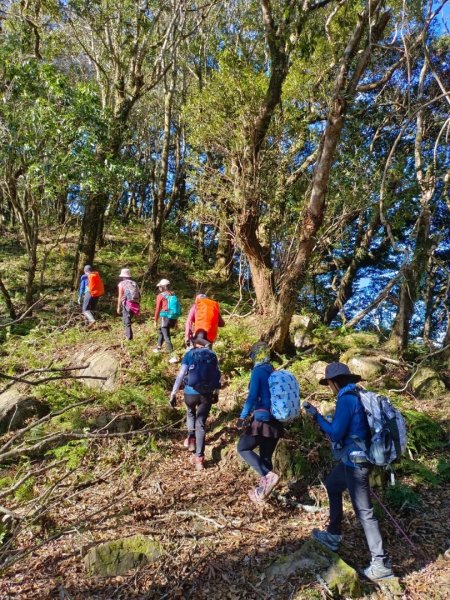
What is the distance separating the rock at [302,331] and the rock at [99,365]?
412cm

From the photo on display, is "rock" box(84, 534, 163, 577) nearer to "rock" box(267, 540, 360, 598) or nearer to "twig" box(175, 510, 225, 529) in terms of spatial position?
"twig" box(175, 510, 225, 529)

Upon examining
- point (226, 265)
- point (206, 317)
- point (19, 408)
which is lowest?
point (19, 408)

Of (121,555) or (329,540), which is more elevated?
(329,540)

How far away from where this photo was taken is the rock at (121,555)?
13.4 ft

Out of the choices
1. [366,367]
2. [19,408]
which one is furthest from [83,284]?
[366,367]

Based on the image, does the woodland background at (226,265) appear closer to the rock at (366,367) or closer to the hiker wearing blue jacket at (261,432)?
the rock at (366,367)

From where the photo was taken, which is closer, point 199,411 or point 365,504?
point 365,504

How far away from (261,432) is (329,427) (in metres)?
1.07

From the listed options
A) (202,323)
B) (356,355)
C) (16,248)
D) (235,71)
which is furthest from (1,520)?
(16,248)

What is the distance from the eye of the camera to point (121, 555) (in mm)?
4184

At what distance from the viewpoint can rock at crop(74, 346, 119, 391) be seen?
8453 millimetres

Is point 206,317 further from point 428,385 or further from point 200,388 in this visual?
point 428,385

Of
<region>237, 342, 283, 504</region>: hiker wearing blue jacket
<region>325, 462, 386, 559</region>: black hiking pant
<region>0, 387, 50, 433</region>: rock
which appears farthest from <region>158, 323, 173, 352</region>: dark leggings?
<region>325, 462, 386, 559</region>: black hiking pant

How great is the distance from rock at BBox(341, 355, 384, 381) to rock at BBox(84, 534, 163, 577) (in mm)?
5632
